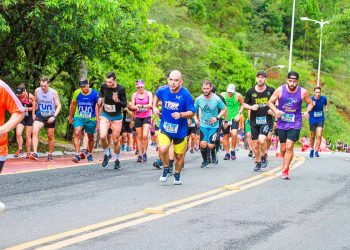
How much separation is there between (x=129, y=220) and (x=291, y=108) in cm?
608

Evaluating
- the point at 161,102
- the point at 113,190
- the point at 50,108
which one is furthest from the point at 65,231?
the point at 50,108

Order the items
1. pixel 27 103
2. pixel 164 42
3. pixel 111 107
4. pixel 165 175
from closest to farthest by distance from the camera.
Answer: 1. pixel 165 175
2. pixel 111 107
3. pixel 27 103
4. pixel 164 42

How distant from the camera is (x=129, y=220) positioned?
27.1 ft

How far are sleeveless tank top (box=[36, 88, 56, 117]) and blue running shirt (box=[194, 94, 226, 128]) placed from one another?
3.31 m

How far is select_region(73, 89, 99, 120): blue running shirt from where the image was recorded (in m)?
16.3

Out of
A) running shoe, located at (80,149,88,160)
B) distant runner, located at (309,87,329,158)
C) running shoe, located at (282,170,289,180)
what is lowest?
running shoe, located at (80,149,88,160)

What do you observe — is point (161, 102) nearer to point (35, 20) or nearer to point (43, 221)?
point (43, 221)

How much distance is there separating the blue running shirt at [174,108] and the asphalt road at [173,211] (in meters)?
0.87

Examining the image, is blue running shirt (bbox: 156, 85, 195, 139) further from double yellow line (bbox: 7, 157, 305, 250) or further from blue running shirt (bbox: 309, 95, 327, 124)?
blue running shirt (bbox: 309, 95, 327, 124)

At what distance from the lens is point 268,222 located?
8.47m

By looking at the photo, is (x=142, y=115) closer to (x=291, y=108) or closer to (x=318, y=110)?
(x=291, y=108)

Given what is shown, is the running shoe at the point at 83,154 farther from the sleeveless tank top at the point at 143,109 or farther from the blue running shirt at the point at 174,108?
the blue running shirt at the point at 174,108

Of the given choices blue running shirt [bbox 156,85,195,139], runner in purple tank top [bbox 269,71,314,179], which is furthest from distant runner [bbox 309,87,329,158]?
blue running shirt [bbox 156,85,195,139]

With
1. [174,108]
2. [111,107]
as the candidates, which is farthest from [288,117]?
[111,107]
